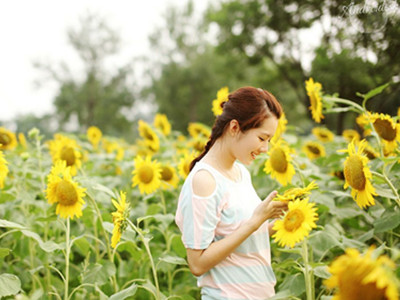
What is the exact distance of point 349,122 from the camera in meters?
A: 13.2

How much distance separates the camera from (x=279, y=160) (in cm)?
221

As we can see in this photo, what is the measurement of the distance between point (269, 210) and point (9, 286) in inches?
39.3

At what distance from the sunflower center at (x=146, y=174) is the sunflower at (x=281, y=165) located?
74cm

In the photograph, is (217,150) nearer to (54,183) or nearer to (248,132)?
(248,132)

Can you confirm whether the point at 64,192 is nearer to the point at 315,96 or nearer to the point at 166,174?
the point at 166,174

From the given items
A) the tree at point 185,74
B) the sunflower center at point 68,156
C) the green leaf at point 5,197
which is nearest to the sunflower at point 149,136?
the sunflower center at point 68,156

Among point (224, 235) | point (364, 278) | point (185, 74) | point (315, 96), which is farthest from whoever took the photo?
point (185, 74)

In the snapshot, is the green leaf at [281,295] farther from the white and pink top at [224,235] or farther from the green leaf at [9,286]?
the green leaf at [9,286]

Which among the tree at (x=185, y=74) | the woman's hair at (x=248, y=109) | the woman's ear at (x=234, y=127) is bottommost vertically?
the tree at (x=185, y=74)

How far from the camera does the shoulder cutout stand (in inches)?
59.8

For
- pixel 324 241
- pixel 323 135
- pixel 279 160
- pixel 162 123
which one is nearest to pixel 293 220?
pixel 324 241

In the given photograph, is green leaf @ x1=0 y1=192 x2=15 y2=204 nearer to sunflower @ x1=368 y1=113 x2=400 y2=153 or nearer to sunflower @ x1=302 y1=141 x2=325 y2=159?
sunflower @ x1=368 y1=113 x2=400 y2=153

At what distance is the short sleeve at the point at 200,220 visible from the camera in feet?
4.90

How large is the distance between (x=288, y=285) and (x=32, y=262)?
1404 millimetres
